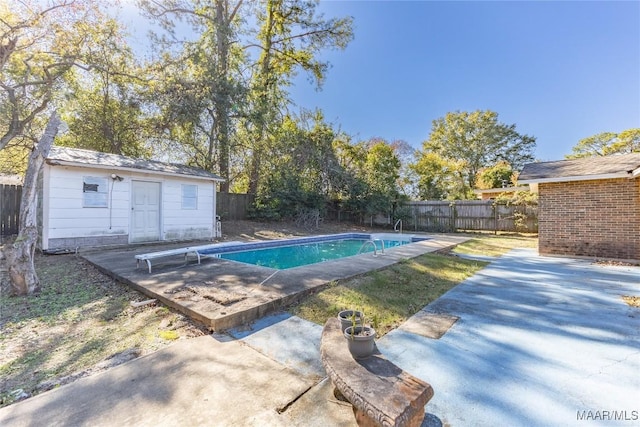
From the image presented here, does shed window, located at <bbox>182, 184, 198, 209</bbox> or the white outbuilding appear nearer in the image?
the white outbuilding

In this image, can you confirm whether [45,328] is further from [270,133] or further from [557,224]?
[270,133]

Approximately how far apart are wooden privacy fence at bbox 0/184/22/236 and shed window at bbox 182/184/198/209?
496 cm

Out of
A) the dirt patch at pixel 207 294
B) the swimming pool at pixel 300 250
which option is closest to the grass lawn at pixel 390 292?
the dirt patch at pixel 207 294

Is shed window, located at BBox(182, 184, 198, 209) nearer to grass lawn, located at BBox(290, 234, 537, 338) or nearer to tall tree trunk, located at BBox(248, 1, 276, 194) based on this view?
tall tree trunk, located at BBox(248, 1, 276, 194)

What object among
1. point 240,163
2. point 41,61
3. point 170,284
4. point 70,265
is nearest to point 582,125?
point 240,163

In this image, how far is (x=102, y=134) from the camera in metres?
12.8

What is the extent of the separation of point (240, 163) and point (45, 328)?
13051 millimetres

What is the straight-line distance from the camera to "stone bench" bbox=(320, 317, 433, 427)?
138cm

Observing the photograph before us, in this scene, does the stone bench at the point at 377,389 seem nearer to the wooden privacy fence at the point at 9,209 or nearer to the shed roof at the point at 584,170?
the shed roof at the point at 584,170

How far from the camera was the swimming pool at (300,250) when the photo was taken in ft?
24.5

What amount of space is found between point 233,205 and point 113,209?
6.08 metres

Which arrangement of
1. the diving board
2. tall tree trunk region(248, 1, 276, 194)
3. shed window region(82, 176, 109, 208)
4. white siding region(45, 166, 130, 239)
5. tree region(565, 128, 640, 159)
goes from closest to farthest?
the diving board, white siding region(45, 166, 130, 239), shed window region(82, 176, 109, 208), tall tree trunk region(248, 1, 276, 194), tree region(565, 128, 640, 159)

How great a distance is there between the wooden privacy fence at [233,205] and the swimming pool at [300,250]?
5169 millimetres

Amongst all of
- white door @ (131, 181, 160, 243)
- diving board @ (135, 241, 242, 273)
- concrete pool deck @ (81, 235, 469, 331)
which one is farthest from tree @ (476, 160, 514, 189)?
white door @ (131, 181, 160, 243)
